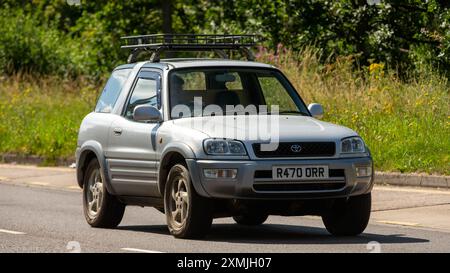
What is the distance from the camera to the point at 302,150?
38.9 ft

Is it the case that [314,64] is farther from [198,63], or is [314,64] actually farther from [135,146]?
[135,146]

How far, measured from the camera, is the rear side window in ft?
46.3

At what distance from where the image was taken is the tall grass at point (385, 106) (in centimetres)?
1844

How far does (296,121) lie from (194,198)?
1.40m

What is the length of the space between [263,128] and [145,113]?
131cm

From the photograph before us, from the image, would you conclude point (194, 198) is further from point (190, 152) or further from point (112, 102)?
point (112, 102)

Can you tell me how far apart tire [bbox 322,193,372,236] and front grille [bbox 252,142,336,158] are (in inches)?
23.0

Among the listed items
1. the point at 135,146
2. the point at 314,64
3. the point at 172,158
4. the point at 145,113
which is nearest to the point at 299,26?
the point at 314,64

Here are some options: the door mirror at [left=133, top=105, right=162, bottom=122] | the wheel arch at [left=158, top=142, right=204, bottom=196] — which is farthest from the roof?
the wheel arch at [left=158, top=142, right=204, bottom=196]

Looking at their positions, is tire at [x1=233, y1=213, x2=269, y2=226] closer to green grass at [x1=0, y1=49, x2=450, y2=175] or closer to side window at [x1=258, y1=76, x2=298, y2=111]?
side window at [x1=258, y1=76, x2=298, y2=111]

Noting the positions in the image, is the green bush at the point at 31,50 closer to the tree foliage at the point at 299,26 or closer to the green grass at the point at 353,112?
the tree foliage at the point at 299,26

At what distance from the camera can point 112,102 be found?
46.4 feet

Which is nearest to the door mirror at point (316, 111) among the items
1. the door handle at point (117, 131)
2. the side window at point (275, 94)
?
the side window at point (275, 94)
